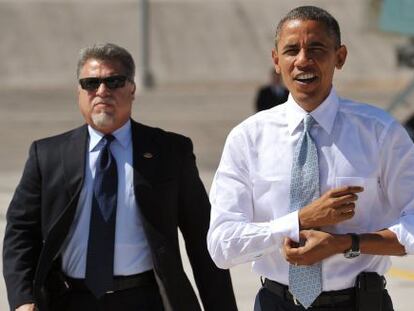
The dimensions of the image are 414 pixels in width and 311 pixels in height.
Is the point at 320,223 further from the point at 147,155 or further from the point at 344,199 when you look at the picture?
the point at 147,155

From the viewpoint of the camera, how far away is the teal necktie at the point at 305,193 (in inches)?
131

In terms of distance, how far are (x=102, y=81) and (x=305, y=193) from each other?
123 centimetres

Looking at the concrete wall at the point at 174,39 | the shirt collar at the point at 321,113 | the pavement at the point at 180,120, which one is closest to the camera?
the shirt collar at the point at 321,113

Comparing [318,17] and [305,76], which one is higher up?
[318,17]

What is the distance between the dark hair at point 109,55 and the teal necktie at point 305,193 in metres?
1.15

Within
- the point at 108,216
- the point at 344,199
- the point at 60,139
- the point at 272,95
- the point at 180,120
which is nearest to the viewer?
the point at 344,199

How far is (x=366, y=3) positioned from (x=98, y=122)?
68.5ft

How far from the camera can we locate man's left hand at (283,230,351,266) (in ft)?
10.5

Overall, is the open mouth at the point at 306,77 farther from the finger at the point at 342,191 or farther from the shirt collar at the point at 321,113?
the finger at the point at 342,191

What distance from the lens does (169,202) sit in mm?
4285

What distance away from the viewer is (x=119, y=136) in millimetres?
4340

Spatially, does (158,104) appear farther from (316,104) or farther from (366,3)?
(316,104)

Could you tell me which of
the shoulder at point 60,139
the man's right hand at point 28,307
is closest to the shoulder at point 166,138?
the shoulder at point 60,139

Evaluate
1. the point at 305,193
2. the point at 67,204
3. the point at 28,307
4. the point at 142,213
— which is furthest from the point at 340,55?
the point at 28,307
